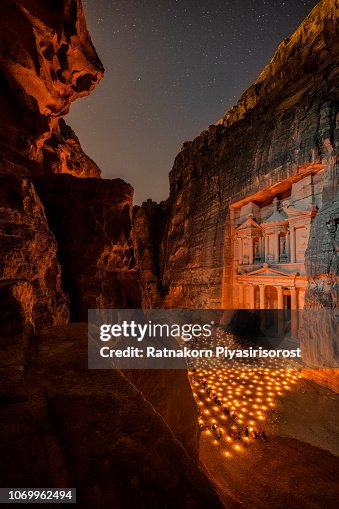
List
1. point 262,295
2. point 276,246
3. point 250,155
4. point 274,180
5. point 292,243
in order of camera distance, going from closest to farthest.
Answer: point 292,243, point 274,180, point 262,295, point 276,246, point 250,155

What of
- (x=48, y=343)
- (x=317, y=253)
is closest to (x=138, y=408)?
(x=48, y=343)

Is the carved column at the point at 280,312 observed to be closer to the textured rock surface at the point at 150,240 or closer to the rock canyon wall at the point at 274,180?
the rock canyon wall at the point at 274,180

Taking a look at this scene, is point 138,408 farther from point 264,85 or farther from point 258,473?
point 264,85

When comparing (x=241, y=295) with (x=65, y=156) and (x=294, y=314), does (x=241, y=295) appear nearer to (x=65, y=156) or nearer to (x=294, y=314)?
(x=294, y=314)

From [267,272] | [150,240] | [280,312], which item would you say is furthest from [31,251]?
[150,240]

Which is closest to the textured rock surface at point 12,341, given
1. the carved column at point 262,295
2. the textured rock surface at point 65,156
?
the textured rock surface at point 65,156

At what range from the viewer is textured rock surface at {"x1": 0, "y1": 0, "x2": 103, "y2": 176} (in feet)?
23.1

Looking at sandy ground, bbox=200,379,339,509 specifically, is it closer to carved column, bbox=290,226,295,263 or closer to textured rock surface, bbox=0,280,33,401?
textured rock surface, bbox=0,280,33,401

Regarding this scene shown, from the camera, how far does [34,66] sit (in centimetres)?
777

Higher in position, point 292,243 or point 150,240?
point 150,240

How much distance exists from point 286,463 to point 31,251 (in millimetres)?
10959

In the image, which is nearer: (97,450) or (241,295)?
(97,450)

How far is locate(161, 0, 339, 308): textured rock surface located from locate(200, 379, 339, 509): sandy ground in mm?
13080

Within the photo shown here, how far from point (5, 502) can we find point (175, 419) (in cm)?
371
